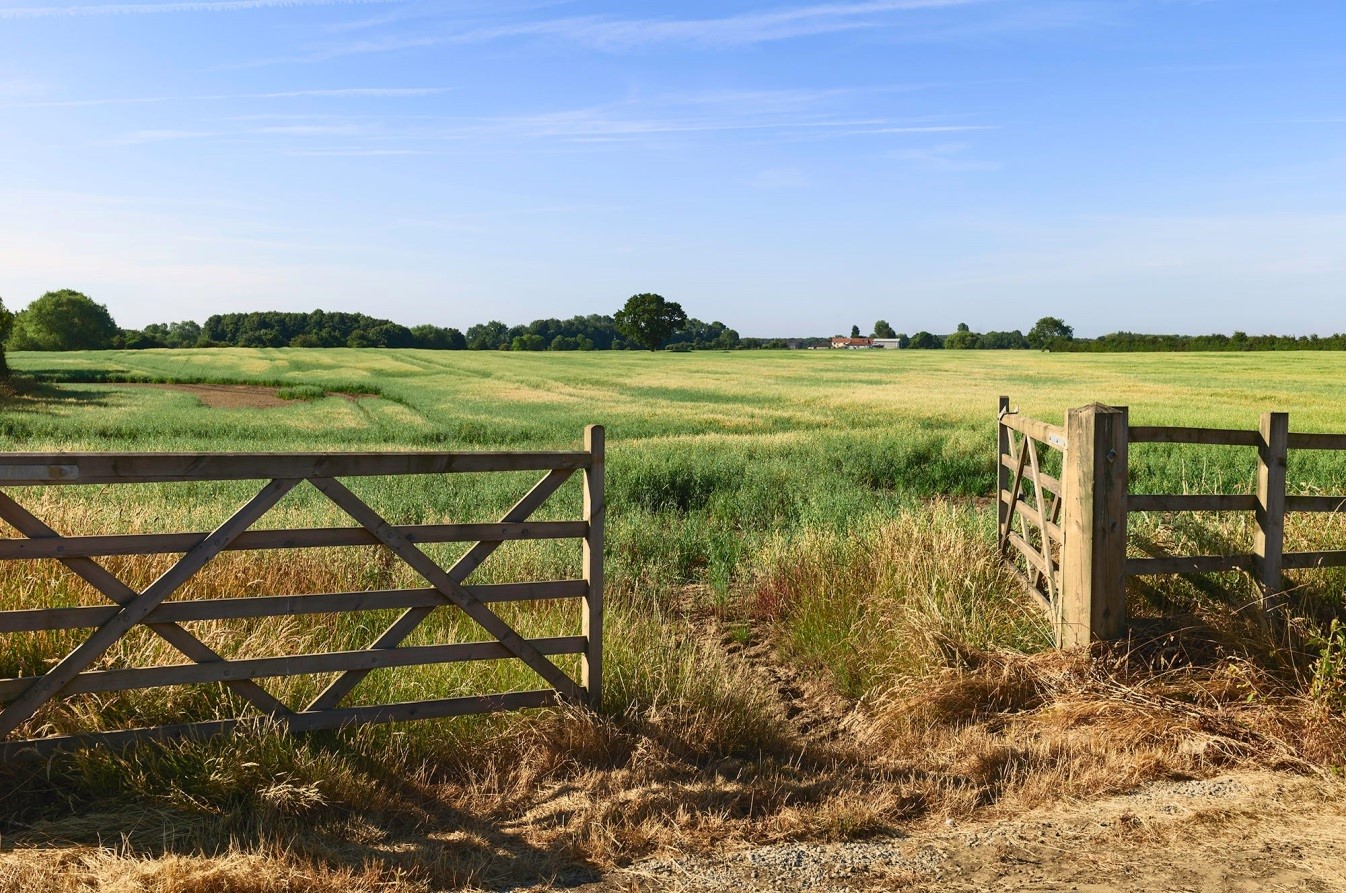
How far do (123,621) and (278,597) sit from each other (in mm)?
717

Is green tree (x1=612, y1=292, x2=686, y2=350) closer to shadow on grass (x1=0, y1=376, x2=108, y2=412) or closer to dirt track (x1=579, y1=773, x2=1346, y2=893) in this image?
shadow on grass (x1=0, y1=376, x2=108, y2=412)

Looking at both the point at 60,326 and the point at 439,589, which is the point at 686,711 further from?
the point at 60,326

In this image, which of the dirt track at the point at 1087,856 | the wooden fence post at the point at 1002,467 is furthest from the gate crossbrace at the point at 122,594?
the wooden fence post at the point at 1002,467

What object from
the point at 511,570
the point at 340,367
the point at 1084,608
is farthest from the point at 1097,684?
the point at 340,367

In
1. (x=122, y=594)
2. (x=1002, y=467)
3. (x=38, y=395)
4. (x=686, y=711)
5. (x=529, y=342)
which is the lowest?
(x=686, y=711)

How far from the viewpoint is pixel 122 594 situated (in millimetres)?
4871

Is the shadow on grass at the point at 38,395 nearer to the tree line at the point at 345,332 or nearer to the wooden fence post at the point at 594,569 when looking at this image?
the wooden fence post at the point at 594,569

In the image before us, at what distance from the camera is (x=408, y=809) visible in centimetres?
486

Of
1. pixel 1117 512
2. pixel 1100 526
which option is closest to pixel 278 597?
pixel 1100 526

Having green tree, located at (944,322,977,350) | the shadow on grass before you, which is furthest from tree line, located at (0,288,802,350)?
the shadow on grass

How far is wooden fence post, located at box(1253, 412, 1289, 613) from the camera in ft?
22.7

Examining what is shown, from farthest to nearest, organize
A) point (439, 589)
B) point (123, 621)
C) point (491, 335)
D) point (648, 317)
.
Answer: point (491, 335), point (648, 317), point (439, 589), point (123, 621)

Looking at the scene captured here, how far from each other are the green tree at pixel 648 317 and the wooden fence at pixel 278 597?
380 feet

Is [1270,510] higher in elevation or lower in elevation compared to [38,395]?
lower
